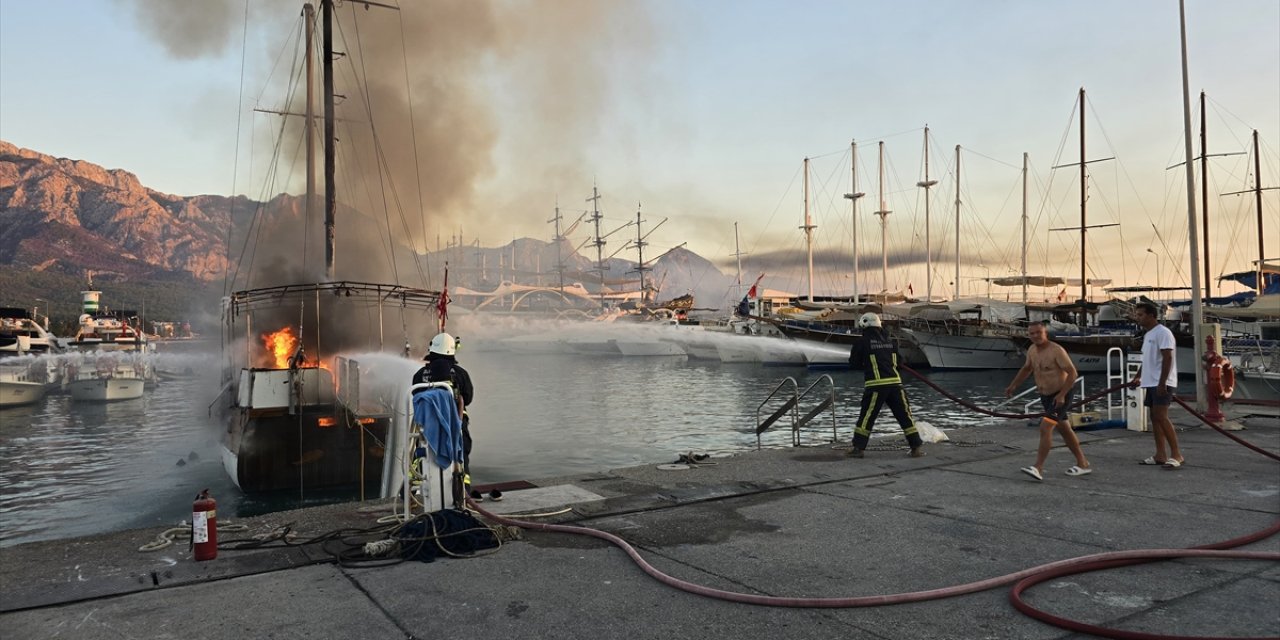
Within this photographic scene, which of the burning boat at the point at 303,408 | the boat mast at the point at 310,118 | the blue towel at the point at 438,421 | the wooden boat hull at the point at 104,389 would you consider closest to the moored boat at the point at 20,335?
the wooden boat hull at the point at 104,389

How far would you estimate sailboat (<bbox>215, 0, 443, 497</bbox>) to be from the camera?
1598cm

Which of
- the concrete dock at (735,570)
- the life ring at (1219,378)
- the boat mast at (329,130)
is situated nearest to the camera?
the concrete dock at (735,570)

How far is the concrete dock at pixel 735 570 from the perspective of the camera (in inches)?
170

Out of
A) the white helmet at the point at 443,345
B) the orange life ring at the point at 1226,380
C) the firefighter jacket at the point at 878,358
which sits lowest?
the orange life ring at the point at 1226,380

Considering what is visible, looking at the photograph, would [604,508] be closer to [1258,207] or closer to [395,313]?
[395,313]

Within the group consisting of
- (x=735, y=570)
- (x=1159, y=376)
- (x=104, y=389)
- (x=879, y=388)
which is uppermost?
(x=1159, y=376)

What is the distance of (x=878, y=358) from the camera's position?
10.6 metres

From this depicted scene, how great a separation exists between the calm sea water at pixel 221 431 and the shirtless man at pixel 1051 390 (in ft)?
34.8

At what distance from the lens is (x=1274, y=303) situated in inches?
Answer: 1394

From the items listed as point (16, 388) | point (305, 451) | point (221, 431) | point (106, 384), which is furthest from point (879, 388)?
point (16, 388)

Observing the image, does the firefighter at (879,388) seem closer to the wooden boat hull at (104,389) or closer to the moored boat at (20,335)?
the wooden boat hull at (104,389)

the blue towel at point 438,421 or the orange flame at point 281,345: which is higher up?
the orange flame at point 281,345

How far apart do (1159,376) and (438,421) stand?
8.76 metres

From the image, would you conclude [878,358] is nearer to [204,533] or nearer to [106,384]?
[204,533]
